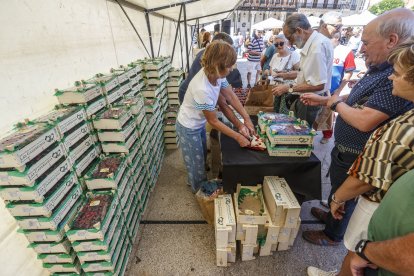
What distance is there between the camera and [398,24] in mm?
1290

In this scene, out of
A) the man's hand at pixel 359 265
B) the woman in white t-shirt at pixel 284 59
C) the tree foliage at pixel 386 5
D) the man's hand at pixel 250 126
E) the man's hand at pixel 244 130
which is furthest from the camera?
the tree foliage at pixel 386 5

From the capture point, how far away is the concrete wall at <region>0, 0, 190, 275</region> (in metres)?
1.33

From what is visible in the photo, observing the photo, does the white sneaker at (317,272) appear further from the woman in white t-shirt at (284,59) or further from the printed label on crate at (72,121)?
the woman in white t-shirt at (284,59)

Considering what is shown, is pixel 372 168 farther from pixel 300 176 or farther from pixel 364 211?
pixel 300 176

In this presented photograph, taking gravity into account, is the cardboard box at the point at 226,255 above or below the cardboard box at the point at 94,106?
below

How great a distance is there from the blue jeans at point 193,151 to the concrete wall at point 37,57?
1114mm

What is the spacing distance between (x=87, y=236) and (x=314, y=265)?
1859 mm

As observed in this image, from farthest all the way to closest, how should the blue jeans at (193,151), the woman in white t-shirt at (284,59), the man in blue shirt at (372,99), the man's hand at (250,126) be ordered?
the woman in white t-shirt at (284,59) → the blue jeans at (193,151) → the man's hand at (250,126) → the man in blue shirt at (372,99)

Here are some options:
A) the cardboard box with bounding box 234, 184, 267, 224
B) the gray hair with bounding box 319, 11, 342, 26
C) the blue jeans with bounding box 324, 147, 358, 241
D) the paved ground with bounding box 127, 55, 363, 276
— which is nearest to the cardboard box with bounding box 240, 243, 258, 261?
the paved ground with bounding box 127, 55, 363, 276

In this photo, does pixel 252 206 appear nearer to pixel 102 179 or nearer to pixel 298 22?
pixel 102 179

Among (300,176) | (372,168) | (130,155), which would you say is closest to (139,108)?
(130,155)

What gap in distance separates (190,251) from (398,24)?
232cm

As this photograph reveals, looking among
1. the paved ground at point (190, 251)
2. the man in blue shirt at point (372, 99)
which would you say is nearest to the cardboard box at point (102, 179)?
the paved ground at point (190, 251)

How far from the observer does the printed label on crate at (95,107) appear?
1.75 meters
